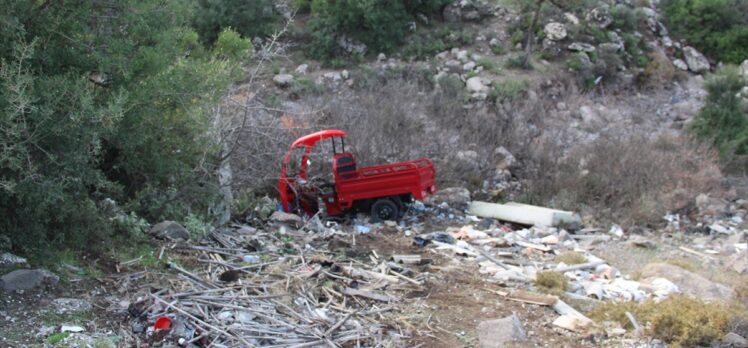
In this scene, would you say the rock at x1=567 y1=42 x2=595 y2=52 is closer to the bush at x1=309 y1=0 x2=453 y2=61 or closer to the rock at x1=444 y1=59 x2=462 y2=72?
the rock at x1=444 y1=59 x2=462 y2=72

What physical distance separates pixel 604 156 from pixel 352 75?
8587 mm

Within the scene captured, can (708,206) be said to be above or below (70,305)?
below

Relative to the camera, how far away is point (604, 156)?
1525 centimetres

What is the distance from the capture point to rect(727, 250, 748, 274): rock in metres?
9.71

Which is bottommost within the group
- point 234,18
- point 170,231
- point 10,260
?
point 170,231

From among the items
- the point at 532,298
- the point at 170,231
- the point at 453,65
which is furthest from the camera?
the point at 453,65

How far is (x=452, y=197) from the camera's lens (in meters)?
13.6

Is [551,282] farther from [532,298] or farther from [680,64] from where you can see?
[680,64]

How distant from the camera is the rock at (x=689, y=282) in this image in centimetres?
817

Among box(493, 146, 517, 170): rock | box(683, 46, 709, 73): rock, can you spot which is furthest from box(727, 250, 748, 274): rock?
box(683, 46, 709, 73): rock

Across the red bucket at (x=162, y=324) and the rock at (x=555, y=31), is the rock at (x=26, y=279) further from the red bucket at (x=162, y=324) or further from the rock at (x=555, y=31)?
the rock at (x=555, y=31)

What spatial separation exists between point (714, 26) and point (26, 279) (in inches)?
1003

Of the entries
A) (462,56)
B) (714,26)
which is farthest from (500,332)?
(714,26)

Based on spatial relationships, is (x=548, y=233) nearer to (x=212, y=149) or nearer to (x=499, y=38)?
(x=212, y=149)
